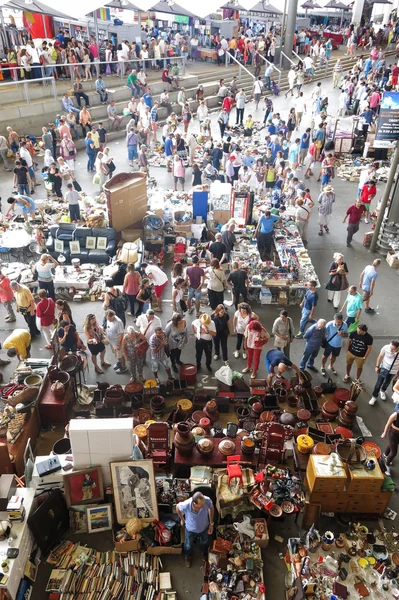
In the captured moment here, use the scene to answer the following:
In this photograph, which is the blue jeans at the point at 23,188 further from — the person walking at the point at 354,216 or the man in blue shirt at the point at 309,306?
the man in blue shirt at the point at 309,306

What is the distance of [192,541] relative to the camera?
647 cm

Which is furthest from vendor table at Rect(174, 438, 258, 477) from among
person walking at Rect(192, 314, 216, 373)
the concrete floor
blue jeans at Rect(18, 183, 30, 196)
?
blue jeans at Rect(18, 183, 30, 196)

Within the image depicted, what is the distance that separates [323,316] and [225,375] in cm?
333

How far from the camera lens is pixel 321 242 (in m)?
14.4

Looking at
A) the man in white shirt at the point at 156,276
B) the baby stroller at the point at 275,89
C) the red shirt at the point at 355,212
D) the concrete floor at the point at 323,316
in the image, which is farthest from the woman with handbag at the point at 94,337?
the baby stroller at the point at 275,89

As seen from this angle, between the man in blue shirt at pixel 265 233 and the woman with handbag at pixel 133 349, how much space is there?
5401 mm

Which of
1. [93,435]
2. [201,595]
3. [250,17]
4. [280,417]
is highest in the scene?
[250,17]

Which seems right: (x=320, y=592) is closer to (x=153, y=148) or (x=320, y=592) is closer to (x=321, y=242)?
(x=321, y=242)

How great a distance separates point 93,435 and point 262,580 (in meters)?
2.84

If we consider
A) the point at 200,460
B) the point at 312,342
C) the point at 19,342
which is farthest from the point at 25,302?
the point at 312,342

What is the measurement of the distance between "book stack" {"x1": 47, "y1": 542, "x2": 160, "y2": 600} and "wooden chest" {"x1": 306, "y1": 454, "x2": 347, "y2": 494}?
7.78ft

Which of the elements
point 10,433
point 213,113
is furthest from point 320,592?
point 213,113

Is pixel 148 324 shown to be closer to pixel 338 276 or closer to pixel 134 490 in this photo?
pixel 134 490

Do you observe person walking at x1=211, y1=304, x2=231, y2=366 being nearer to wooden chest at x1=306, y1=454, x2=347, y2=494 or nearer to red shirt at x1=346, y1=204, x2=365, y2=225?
wooden chest at x1=306, y1=454, x2=347, y2=494
